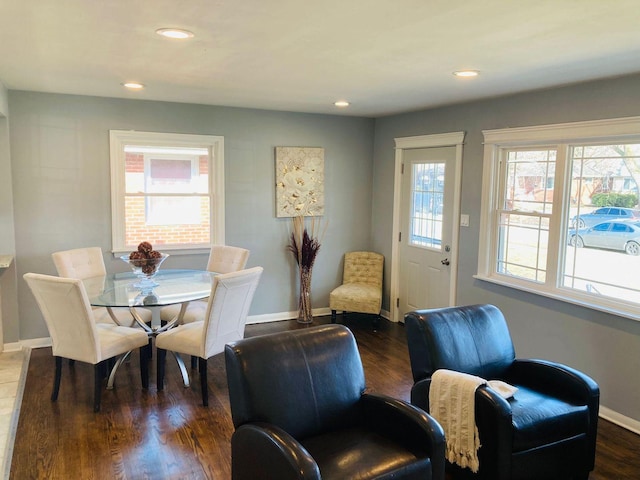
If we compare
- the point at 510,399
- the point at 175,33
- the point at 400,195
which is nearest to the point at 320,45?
the point at 175,33

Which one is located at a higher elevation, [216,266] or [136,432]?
[216,266]

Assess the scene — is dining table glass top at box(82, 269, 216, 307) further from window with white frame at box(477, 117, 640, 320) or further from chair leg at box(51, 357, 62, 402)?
window with white frame at box(477, 117, 640, 320)

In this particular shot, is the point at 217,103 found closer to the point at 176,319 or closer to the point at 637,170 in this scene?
the point at 176,319

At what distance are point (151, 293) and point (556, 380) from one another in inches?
110

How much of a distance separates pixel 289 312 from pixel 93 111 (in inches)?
114

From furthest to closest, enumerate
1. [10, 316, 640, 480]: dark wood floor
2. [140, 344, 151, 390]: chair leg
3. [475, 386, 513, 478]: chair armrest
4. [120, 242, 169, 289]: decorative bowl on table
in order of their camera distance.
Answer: [120, 242, 169, 289]: decorative bowl on table
[140, 344, 151, 390]: chair leg
[10, 316, 640, 480]: dark wood floor
[475, 386, 513, 478]: chair armrest

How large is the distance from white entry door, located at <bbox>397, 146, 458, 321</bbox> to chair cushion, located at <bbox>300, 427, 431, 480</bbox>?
2.85 metres

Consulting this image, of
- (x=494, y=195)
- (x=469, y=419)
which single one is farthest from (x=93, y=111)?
(x=469, y=419)

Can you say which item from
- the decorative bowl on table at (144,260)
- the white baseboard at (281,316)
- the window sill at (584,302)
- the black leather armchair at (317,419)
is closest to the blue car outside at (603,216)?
the window sill at (584,302)

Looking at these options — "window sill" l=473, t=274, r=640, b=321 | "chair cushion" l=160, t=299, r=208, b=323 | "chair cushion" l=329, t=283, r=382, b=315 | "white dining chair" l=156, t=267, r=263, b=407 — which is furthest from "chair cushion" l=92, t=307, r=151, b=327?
"window sill" l=473, t=274, r=640, b=321

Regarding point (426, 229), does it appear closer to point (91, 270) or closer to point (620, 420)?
point (620, 420)

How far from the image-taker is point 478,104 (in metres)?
4.41

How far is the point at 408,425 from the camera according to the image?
2188mm

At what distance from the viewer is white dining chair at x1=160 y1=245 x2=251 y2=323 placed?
4.22m
